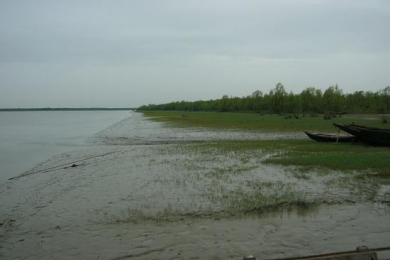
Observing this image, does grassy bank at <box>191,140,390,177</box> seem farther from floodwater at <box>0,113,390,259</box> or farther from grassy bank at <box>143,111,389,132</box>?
grassy bank at <box>143,111,389,132</box>

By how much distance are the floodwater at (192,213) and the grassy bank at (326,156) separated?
3.53 ft

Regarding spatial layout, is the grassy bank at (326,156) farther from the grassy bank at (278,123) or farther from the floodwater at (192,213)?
the grassy bank at (278,123)

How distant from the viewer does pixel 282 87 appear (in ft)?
266

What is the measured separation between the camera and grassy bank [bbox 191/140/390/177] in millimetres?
14172

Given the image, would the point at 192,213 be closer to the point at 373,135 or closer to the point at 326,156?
the point at 326,156

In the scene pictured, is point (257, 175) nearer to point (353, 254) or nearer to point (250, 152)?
point (250, 152)

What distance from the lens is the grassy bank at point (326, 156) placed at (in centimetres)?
1417

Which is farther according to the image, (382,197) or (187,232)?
(382,197)

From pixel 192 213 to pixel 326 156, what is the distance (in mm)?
9090

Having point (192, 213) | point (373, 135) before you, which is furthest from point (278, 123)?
point (192, 213)

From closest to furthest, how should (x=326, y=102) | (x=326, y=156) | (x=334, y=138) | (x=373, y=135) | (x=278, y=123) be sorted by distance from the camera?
(x=326, y=156), (x=373, y=135), (x=334, y=138), (x=278, y=123), (x=326, y=102)

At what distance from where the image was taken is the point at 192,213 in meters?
9.02
